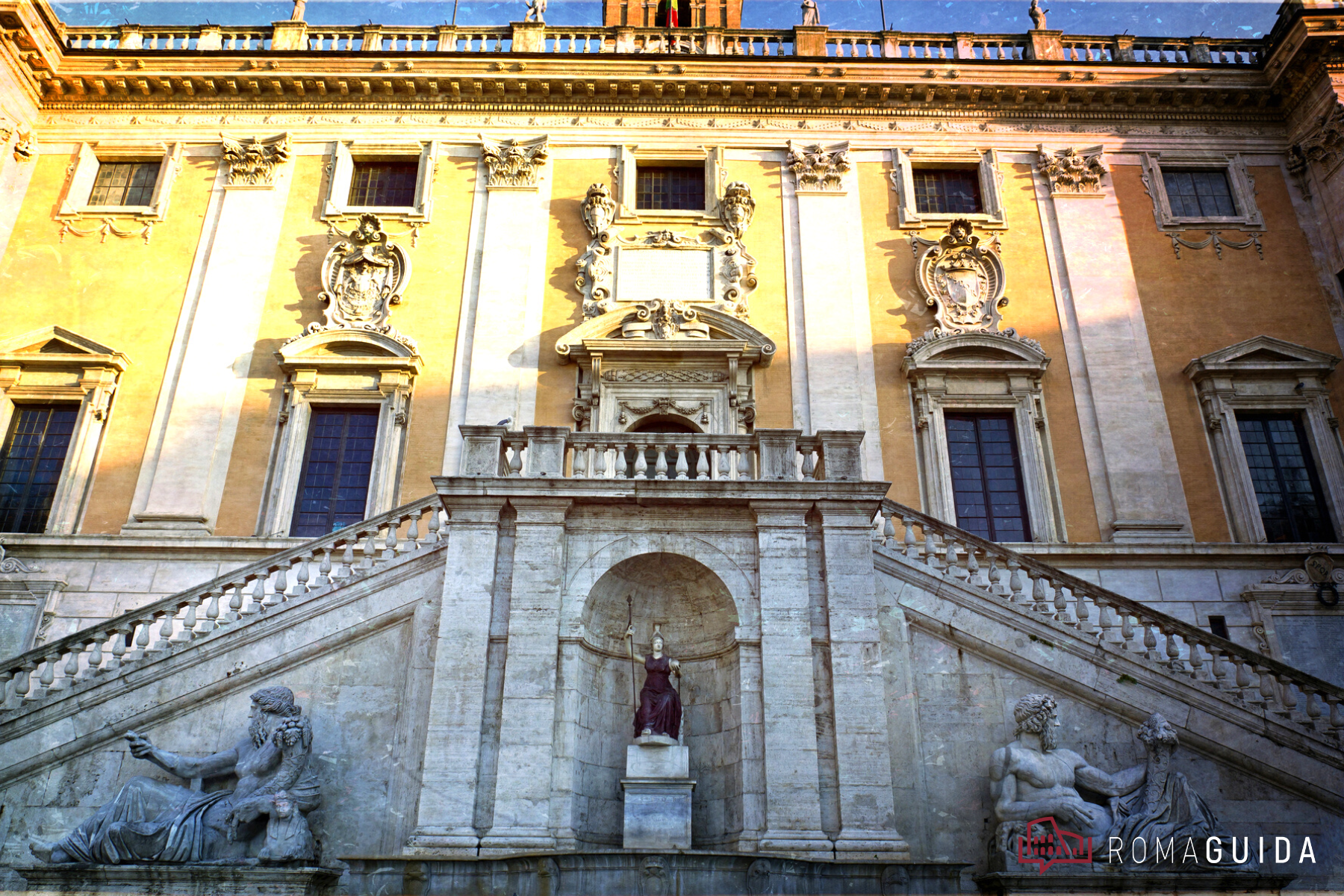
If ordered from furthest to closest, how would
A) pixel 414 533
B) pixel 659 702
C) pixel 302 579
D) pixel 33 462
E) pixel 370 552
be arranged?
pixel 33 462 → pixel 414 533 → pixel 370 552 → pixel 302 579 → pixel 659 702

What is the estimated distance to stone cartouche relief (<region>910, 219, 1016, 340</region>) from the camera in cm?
1859

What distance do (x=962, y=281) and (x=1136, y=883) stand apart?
38.2ft

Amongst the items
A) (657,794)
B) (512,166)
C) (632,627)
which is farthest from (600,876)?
(512,166)

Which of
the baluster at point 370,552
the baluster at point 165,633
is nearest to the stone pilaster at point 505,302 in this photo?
the baluster at point 370,552

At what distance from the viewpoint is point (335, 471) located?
17.6 m

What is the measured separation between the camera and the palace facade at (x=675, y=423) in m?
11.4

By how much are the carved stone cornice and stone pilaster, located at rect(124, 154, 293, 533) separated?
393 cm

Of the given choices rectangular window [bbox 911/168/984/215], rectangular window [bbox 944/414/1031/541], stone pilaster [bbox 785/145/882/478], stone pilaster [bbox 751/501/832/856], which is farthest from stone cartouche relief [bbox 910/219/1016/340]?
stone pilaster [bbox 751/501/832/856]

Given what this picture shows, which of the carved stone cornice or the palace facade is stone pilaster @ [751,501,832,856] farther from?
the carved stone cornice

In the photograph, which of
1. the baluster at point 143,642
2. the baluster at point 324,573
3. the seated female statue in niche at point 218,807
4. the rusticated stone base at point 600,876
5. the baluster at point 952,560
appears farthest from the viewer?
the baluster at point 952,560

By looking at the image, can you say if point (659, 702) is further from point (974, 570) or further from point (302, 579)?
point (302, 579)

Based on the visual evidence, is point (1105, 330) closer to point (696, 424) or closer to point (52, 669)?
point (696, 424)

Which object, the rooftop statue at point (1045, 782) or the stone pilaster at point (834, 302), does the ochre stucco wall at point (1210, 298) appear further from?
the rooftop statue at point (1045, 782)

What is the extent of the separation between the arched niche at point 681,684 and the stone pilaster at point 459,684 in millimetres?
1079
